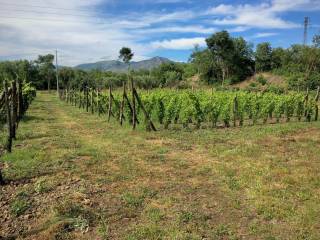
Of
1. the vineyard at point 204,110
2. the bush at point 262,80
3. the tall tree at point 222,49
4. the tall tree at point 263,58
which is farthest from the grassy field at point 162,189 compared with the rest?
the tall tree at point 263,58

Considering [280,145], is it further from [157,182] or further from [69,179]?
[69,179]

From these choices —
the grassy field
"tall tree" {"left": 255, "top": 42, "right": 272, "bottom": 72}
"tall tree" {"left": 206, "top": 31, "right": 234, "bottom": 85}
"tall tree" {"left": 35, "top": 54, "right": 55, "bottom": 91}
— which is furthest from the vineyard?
"tall tree" {"left": 35, "top": 54, "right": 55, "bottom": 91}

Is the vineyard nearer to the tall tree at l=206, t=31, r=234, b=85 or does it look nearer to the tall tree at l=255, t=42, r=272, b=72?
the tall tree at l=206, t=31, r=234, b=85

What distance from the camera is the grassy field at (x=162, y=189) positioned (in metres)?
5.44

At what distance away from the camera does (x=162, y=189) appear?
283 inches

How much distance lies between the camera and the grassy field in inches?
214

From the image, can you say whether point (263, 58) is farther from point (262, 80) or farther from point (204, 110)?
point (204, 110)

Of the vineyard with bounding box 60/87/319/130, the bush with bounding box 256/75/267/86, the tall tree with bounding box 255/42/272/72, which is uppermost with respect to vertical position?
the tall tree with bounding box 255/42/272/72

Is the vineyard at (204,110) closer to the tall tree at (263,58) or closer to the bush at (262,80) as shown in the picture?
the bush at (262,80)

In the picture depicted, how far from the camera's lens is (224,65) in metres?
60.3

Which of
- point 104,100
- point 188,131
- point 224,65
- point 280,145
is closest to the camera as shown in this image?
point 280,145

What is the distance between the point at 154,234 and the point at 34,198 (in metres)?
2.65

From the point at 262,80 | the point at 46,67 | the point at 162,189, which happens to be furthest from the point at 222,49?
the point at 162,189

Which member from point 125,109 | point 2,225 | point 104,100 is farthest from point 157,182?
point 104,100
